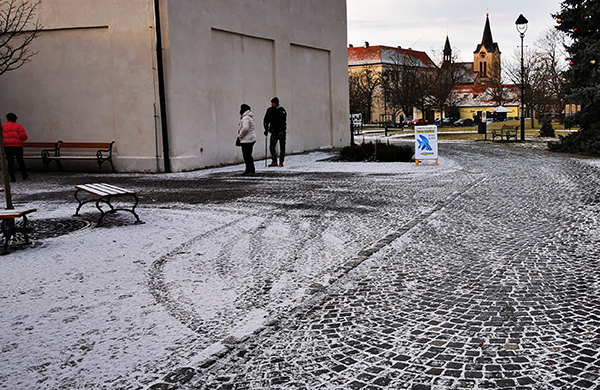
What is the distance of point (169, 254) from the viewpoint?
275 inches

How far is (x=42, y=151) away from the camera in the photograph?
18438 mm

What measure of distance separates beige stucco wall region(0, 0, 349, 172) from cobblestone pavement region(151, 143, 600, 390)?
9.22 meters

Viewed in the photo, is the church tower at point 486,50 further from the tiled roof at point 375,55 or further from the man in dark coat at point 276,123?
the man in dark coat at point 276,123

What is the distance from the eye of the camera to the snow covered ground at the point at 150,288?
399cm

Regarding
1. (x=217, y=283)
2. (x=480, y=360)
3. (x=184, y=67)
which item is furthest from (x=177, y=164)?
(x=480, y=360)

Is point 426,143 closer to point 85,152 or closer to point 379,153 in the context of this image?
point 379,153

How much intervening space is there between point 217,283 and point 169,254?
1450 mm

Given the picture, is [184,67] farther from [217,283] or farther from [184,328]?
[184,328]

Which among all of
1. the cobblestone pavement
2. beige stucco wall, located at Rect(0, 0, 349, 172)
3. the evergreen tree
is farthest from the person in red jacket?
the evergreen tree

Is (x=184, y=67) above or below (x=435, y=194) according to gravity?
above

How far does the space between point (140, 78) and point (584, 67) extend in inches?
574

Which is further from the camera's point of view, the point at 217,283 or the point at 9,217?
the point at 9,217

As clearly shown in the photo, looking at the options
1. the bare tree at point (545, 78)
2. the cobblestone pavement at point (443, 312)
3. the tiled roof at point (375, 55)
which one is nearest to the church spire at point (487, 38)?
the tiled roof at point (375, 55)

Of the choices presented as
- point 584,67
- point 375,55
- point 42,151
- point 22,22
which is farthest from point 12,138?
point 375,55
